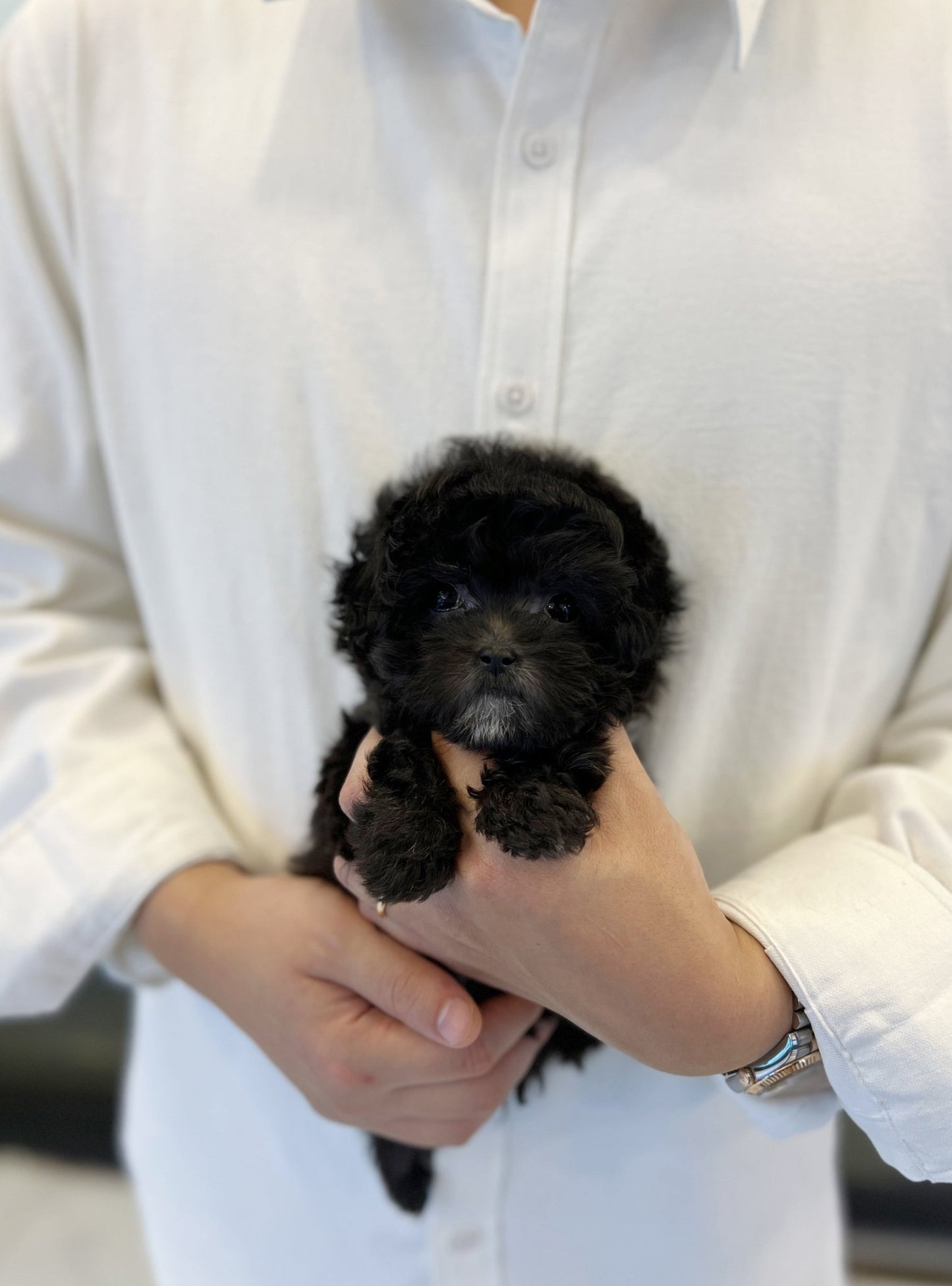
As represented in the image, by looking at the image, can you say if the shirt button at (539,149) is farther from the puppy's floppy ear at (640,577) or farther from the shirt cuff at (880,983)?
the shirt cuff at (880,983)

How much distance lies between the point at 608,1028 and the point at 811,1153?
0.72 m

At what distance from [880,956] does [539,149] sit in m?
1.10

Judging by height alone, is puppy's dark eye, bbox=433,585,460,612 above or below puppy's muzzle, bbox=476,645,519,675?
above

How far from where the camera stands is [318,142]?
131 centimetres

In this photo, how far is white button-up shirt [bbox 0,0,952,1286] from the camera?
1217 millimetres

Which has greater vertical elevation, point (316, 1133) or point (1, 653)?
point (1, 653)

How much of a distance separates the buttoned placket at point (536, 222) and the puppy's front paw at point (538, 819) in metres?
0.49

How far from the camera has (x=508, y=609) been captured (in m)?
1.19

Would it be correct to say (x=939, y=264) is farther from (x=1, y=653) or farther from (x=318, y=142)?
(x=1, y=653)

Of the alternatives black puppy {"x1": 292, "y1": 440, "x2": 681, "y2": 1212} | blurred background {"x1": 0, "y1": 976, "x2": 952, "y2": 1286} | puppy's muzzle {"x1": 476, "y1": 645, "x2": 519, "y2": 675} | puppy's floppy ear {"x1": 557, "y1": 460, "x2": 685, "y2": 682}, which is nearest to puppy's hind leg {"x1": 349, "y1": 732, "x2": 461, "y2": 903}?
black puppy {"x1": 292, "y1": 440, "x2": 681, "y2": 1212}

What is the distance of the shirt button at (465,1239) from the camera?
4.81 ft

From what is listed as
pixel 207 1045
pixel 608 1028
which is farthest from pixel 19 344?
pixel 608 1028

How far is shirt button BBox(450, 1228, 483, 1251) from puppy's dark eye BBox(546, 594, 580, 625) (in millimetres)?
963

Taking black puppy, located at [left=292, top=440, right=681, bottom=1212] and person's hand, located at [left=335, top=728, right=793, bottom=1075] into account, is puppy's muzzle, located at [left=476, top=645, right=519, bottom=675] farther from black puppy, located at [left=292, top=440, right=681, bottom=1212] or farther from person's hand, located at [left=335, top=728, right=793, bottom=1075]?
person's hand, located at [left=335, top=728, right=793, bottom=1075]
